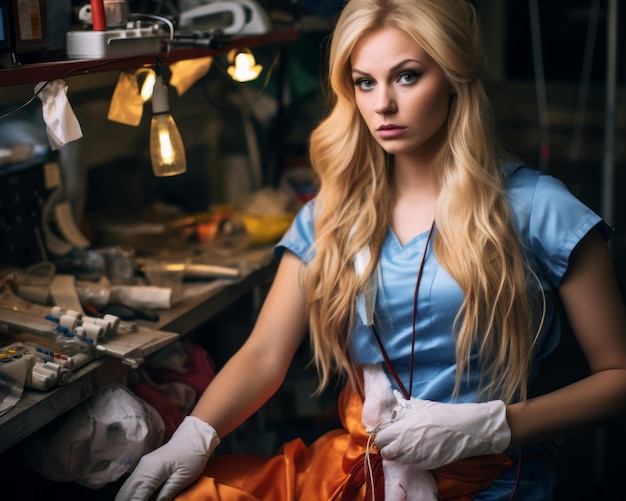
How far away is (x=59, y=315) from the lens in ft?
6.02

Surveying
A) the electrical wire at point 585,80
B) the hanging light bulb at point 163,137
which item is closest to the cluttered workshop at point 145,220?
the hanging light bulb at point 163,137

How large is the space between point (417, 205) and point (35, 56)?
89 cm

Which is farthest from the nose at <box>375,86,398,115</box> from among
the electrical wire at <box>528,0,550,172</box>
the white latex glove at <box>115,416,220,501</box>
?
the electrical wire at <box>528,0,550,172</box>

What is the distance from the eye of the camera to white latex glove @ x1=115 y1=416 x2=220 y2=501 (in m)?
1.59

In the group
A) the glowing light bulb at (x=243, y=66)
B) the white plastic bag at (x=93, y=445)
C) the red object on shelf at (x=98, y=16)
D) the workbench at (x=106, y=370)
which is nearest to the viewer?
the workbench at (x=106, y=370)

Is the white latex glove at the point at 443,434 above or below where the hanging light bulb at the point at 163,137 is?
below

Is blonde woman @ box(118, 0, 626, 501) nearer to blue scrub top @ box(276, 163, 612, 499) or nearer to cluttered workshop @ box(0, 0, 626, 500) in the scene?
blue scrub top @ box(276, 163, 612, 499)

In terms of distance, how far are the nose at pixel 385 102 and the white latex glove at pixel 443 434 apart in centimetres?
60

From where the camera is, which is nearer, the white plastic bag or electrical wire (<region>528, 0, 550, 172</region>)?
the white plastic bag

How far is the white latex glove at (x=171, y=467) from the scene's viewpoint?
1588 mm

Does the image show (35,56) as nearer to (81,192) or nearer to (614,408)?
(81,192)

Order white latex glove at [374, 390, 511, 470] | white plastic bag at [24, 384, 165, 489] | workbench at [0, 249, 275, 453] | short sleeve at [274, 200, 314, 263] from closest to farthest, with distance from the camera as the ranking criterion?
workbench at [0, 249, 275, 453] → white latex glove at [374, 390, 511, 470] → white plastic bag at [24, 384, 165, 489] → short sleeve at [274, 200, 314, 263]

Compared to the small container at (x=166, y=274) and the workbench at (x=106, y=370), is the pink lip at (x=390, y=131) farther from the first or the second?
the small container at (x=166, y=274)

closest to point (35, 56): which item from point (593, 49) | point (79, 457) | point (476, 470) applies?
point (79, 457)
